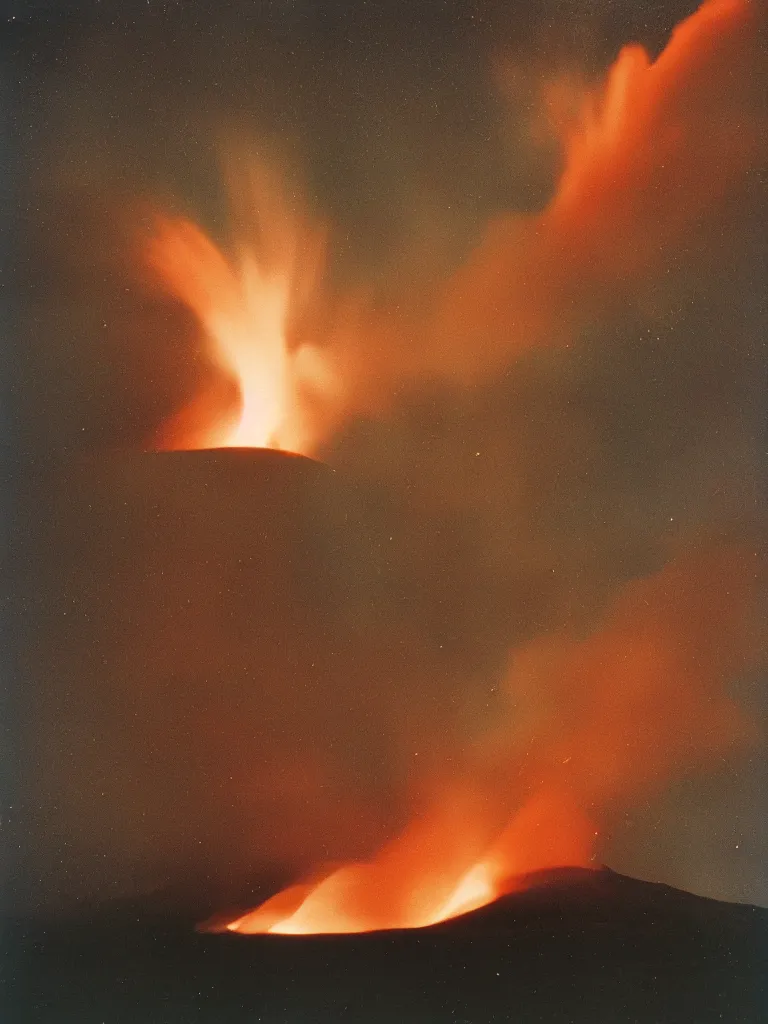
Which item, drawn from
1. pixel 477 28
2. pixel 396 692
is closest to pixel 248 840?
pixel 396 692

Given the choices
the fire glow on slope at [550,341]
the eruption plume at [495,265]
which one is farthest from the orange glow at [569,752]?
the eruption plume at [495,265]

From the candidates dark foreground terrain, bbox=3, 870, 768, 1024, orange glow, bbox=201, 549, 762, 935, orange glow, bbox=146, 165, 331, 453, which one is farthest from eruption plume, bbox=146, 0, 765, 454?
dark foreground terrain, bbox=3, 870, 768, 1024

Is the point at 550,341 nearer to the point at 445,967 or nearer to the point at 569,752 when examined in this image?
the point at 569,752

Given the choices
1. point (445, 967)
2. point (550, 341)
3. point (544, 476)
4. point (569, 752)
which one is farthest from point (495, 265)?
point (445, 967)

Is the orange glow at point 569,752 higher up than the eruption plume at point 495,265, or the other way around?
the eruption plume at point 495,265

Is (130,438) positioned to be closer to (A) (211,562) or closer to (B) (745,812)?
(A) (211,562)

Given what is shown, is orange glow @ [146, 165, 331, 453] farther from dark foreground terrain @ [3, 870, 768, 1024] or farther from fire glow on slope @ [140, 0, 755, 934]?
dark foreground terrain @ [3, 870, 768, 1024]

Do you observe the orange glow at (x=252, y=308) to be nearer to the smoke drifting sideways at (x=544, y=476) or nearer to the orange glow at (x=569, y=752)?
the smoke drifting sideways at (x=544, y=476)
